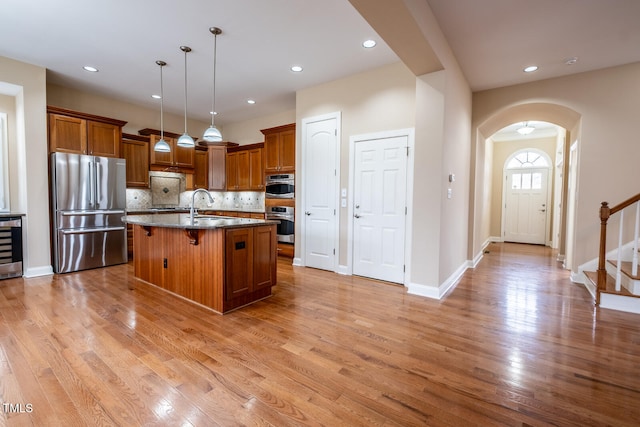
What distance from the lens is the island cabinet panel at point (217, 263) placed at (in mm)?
2882

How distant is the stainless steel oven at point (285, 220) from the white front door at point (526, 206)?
6645mm

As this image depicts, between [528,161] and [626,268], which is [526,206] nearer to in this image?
[528,161]

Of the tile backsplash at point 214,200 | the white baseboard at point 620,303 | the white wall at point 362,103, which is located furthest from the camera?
the tile backsplash at point 214,200

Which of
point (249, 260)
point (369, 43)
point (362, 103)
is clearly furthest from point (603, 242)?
point (249, 260)

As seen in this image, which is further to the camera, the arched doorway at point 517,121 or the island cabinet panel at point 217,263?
the arched doorway at point 517,121

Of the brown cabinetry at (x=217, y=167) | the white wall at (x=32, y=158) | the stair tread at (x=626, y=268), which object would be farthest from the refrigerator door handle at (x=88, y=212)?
the stair tread at (x=626, y=268)

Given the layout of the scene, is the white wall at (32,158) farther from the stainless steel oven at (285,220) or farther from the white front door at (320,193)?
the white front door at (320,193)

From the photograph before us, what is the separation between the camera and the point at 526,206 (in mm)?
7898

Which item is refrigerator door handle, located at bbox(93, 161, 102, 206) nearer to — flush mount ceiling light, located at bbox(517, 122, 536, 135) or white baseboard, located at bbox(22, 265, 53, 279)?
white baseboard, located at bbox(22, 265, 53, 279)

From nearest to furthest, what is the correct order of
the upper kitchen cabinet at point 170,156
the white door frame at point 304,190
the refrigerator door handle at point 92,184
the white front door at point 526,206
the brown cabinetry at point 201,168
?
the white door frame at point 304,190, the refrigerator door handle at point 92,184, the upper kitchen cabinet at point 170,156, the brown cabinetry at point 201,168, the white front door at point 526,206

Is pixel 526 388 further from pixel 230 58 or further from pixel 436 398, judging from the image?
pixel 230 58

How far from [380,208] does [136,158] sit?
498cm

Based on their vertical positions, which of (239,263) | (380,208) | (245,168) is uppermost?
(245,168)

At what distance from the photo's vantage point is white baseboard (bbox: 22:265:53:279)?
4.16 meters
